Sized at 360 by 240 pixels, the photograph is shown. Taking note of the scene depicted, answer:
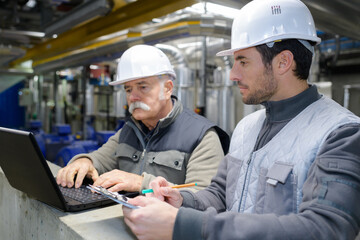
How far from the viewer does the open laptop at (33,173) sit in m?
0.94

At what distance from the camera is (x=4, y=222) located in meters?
1.62

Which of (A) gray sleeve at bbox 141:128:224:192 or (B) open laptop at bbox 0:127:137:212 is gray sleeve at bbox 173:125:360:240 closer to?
(B) open laptop at bbox 0:127:137:212

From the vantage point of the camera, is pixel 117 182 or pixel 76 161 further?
pixel 76 161

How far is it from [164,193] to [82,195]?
41cm

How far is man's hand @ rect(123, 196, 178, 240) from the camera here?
75 centimetres

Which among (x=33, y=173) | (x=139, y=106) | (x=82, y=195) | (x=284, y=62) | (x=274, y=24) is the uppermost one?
(x=274, y=24)

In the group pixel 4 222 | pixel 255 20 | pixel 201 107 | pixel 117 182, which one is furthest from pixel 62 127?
pixel 255 20

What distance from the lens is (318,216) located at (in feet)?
2.30

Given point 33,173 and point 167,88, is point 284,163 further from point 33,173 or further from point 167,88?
point 167,88

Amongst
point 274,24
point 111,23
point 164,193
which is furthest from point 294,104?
point 111,23

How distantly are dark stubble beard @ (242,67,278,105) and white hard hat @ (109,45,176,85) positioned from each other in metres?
0.73

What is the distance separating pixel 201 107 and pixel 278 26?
10.7ft

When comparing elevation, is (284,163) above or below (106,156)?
above

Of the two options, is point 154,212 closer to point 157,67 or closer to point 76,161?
point 76,161
